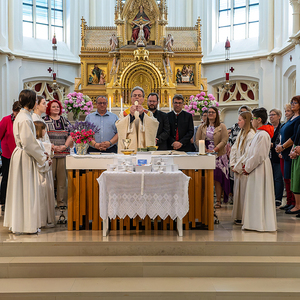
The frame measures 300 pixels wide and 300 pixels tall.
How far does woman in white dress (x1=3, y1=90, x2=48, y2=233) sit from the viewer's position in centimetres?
414

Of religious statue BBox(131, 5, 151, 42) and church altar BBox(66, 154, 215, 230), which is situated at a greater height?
religious statue BBox(131, 5, 151, 42)

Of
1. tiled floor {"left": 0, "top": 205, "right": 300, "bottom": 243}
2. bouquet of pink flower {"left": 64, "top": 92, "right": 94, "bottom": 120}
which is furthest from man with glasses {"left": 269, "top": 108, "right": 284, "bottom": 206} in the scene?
bouquet of pink flower {"left": 64, "top": 92, "right": 94, "bottom": 120}

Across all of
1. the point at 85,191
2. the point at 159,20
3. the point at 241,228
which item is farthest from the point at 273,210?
the point at 159,20

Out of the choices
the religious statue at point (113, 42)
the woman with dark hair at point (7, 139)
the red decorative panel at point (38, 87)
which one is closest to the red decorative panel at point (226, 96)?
the religious statue at point (113, 42)

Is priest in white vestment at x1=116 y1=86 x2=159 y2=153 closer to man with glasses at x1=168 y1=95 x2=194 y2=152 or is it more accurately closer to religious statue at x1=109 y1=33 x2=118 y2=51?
man with glasses at x1=168 y1=95 x2=194 y2=152

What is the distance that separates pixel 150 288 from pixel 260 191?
1.77 meters

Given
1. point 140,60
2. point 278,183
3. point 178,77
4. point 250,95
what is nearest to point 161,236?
point 278,183

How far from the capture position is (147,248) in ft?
12.7

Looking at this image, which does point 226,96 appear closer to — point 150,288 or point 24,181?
point 24,181

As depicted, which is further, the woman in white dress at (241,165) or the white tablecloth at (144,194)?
the woman in white dress at (241,165)

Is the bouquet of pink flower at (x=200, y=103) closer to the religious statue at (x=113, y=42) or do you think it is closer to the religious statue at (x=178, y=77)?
the religious statue at (x=178, y=77)

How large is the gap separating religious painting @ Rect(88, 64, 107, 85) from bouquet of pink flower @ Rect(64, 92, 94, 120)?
4.11 ft

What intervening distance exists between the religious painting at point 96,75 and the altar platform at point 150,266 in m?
7.55

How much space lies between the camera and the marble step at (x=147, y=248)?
3.83 meters
